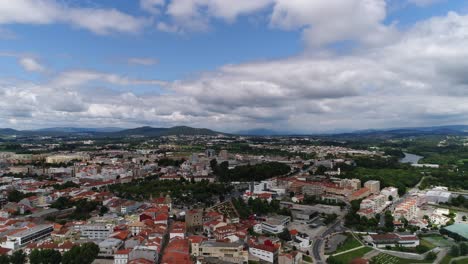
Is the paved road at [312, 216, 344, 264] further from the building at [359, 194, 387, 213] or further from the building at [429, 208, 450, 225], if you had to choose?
the building at [429, 208, 450, 225]

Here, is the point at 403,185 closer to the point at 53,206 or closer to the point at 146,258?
the point at 146,258

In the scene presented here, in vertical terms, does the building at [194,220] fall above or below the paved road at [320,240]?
above

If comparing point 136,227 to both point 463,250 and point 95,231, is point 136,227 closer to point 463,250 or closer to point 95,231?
point 95,231

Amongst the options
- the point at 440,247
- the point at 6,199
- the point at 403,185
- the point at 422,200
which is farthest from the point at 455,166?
the point at 6,199

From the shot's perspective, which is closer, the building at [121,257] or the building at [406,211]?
the building at [121,257]

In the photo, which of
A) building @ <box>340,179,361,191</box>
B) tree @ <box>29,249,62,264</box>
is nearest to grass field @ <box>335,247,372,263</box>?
tree @ <box>29,249,62,264</box>

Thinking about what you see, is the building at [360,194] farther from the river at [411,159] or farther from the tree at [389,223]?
the river at [411,159]

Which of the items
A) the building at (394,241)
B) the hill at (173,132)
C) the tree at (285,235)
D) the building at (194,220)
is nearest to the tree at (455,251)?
the building at (394,241)
